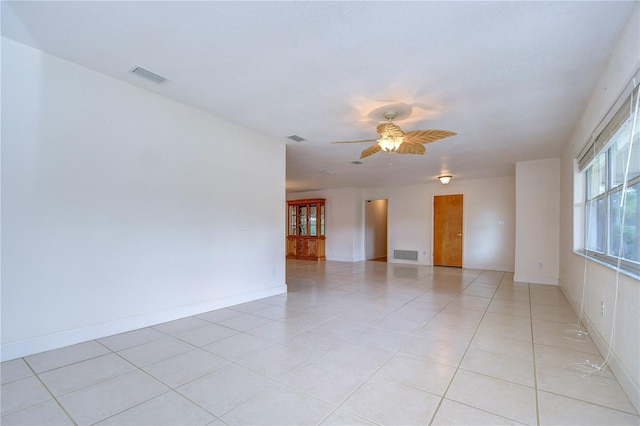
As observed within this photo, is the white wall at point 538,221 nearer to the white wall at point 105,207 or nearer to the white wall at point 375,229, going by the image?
the white wall at point 375,229

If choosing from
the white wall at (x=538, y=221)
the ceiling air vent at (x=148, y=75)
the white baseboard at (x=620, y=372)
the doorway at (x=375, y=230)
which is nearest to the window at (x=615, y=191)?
the white baseboard at (x=620, y=372)

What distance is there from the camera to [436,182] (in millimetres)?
8891

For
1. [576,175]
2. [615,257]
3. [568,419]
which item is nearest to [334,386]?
[568,419]

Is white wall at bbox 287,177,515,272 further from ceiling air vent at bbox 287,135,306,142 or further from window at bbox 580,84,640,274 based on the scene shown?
ceiling air vent at bbox 287,135,306,142

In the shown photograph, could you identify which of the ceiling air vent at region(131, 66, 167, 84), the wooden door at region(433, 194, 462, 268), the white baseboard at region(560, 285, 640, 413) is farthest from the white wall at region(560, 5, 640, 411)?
the wooden door at region(433, 194, 462, 268)

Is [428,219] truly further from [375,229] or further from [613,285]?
[613,285]

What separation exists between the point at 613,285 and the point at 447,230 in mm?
6454

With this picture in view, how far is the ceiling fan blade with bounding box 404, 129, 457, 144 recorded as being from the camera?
10.4ft


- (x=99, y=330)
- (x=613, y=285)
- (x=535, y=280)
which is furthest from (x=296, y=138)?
(x=535, y=280)

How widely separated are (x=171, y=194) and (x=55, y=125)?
120 cm

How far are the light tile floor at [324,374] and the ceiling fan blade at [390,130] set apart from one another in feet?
7.14

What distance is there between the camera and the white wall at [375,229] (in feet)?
34.8

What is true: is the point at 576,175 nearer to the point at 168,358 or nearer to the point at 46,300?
the point at 168,358

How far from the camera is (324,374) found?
2.26 metres
